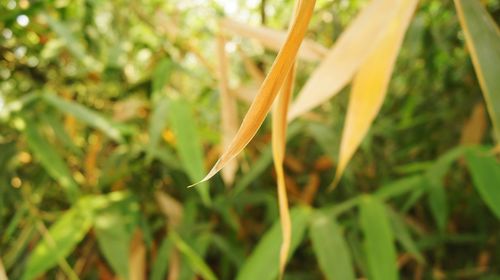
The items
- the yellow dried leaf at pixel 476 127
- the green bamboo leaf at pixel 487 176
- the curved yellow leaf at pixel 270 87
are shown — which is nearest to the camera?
the curved yellow leaf at pixel 270 87

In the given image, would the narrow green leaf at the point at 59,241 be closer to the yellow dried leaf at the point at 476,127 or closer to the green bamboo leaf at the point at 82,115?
the green bamboo leaf at the point at 82,115

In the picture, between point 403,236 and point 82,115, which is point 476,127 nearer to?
point 403,236

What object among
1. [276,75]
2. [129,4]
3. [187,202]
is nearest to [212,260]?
[187,202]

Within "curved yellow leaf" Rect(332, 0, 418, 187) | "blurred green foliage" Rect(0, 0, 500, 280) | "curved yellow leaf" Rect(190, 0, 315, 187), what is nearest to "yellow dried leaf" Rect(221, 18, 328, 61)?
"blurred green foliage" Rect(0, 0, 500, 280)

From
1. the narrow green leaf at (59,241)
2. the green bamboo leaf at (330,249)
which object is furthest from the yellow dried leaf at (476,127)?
the narrow green leaf at (59,241)

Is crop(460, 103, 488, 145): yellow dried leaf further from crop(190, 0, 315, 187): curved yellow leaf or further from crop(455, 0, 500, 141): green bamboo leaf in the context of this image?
crop(190, 0, 315, 187): curved yellow leaf

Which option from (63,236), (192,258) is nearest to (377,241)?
(192,258)

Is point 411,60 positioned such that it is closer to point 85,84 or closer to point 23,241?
point 85,84
